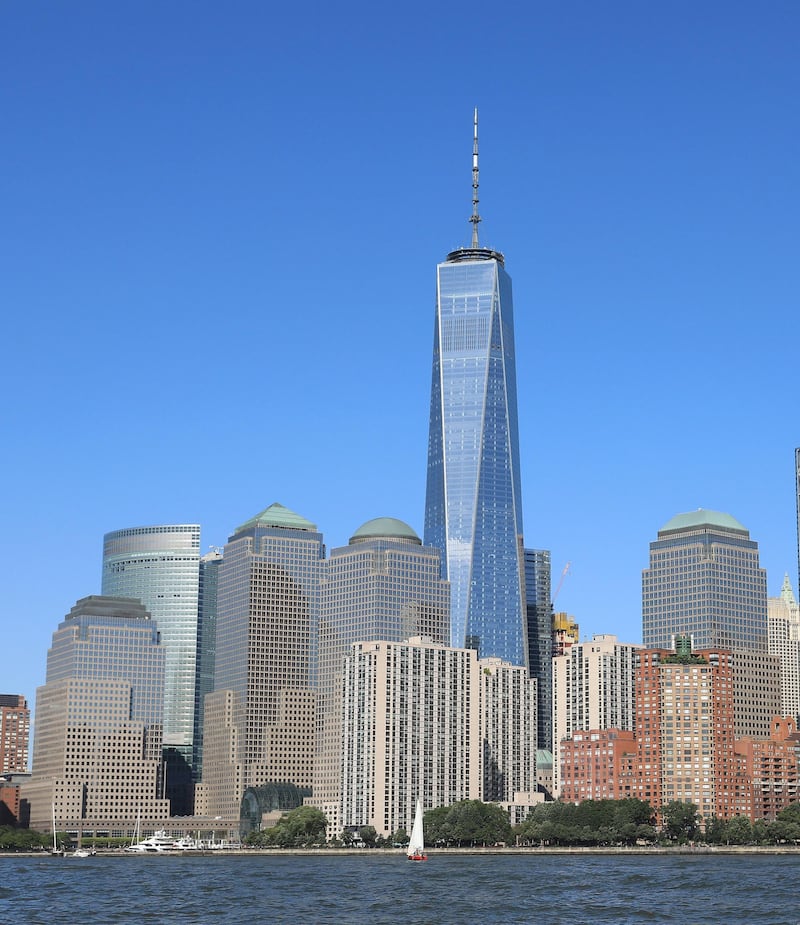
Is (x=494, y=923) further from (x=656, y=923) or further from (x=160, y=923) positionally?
(x=160, y=923)

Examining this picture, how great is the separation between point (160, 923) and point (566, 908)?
144 feet

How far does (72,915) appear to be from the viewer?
18425 centimetres

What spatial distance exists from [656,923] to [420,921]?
73.8 feet

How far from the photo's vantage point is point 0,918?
179500 mm

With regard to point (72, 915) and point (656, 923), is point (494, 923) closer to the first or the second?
point (656, 923)

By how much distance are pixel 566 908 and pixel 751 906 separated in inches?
775

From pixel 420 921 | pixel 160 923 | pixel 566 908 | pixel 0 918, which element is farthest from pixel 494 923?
pixel 0 918

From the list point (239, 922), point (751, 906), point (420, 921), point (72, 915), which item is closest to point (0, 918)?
point (72, 915)

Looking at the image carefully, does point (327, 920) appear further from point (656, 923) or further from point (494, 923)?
point (656, 923)

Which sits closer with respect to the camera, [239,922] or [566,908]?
[239,922]

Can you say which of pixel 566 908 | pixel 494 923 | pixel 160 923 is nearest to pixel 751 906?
pixel 566 908

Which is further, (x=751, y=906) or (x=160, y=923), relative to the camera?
(x=751, y=906)

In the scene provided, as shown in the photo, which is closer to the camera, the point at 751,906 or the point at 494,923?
the point at 494,923

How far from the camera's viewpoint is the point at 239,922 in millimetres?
177500
